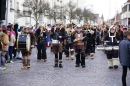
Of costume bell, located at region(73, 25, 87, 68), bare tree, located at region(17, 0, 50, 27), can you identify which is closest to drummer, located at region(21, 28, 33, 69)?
costume bell, located at region(73, 25, 87, 68)

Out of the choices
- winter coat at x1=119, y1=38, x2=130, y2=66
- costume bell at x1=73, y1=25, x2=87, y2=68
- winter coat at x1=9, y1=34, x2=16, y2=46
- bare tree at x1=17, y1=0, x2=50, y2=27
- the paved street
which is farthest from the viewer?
bare tree at x1=17, y1=0, x2=50, y2=27

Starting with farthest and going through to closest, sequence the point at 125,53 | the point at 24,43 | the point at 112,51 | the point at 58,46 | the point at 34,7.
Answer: the point at 34,7 < the point at 58,46 < the point at 112,51 < the point at 24,43 < the point at 125,53

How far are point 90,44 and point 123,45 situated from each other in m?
10.2

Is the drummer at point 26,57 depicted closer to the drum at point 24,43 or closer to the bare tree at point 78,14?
the drum at point 24,43

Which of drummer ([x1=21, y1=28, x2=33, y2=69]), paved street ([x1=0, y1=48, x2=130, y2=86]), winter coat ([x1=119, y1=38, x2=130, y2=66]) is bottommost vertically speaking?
paved street ([x1=0, y1=48, x2=130, y2=86])

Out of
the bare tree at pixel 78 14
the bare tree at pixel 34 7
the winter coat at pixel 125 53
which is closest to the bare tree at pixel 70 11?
the bare tree at pixel 78 14

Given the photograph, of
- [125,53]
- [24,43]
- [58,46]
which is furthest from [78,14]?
[125,53]

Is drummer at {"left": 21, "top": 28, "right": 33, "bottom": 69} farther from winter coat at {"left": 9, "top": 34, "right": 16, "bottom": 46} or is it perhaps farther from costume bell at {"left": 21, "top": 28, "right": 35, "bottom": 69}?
winter coat at {"left": 9, "top": 34, "right": 16, "bottom": 46}

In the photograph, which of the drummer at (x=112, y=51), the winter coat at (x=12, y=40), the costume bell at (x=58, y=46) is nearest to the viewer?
the drummer at (x=112, y=51)

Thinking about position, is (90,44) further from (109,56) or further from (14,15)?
(14,15)

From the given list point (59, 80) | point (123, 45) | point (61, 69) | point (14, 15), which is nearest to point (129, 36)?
point (123, 45)

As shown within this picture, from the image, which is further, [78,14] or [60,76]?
[78,14]

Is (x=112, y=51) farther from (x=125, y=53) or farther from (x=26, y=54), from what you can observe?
(x=125, y=53)

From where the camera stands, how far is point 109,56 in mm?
15891
